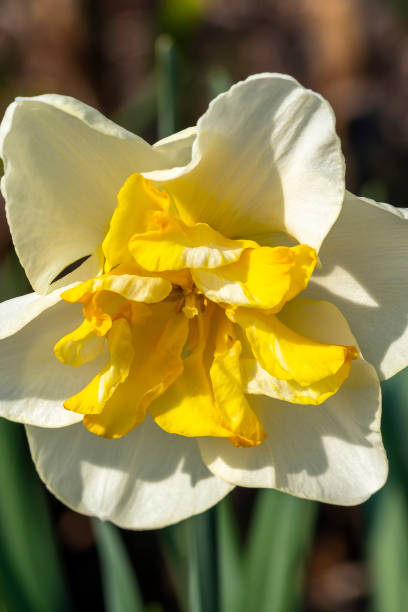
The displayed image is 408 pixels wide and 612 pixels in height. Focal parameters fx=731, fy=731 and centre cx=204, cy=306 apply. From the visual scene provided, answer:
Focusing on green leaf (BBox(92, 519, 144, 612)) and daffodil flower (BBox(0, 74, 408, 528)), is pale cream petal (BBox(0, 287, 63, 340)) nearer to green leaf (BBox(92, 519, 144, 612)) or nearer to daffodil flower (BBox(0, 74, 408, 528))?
daffodil flower (BBox(0, 74, 408, 528))

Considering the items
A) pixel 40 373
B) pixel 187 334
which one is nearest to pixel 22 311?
pixel 40 373

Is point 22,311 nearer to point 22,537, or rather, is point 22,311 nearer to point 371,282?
point 371,282

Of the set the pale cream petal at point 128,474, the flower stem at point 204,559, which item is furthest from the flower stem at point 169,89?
the flower stem at point 204,559

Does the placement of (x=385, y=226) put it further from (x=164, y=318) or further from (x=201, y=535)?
(x=201, y=535)

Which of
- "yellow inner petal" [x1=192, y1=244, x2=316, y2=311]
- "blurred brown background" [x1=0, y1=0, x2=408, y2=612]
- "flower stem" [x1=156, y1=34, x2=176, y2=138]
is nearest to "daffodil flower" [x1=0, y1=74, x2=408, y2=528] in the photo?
"yellow inner petal" [x1=192, y1=244, x2=316, y2=311]

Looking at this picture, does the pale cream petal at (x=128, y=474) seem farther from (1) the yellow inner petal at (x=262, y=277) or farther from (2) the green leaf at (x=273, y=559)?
(2) the green leaf at (x=273, y=559)

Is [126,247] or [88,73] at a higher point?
[126,247]

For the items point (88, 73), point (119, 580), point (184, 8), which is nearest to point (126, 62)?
point (88, 73)
